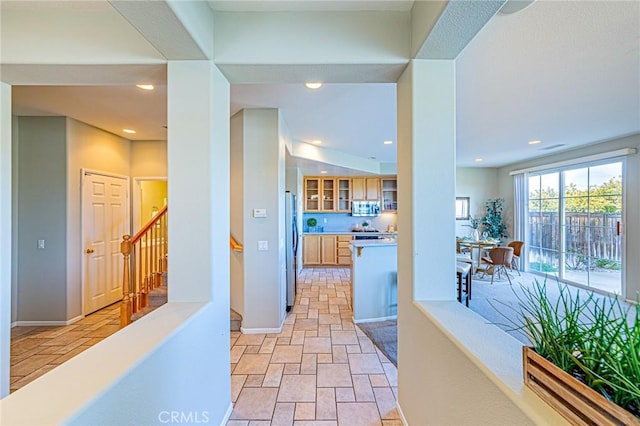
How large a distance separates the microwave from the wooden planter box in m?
7.14

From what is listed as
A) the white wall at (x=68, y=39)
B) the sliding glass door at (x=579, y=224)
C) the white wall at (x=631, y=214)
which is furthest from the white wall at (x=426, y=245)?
the sliding glass door at (x=579, y=224)

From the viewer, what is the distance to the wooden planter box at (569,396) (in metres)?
0.63

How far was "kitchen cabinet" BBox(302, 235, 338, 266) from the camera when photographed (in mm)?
7637

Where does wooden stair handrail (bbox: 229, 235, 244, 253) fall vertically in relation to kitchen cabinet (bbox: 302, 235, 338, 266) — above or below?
above

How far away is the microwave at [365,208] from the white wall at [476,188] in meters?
2.31

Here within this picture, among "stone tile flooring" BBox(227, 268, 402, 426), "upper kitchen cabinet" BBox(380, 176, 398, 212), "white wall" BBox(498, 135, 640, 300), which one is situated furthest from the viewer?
"upper kitchen cabinet" BBox(380, 176, 398, 212)

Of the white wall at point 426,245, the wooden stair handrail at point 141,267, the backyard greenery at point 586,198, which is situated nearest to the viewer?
the white wall at point 426,245

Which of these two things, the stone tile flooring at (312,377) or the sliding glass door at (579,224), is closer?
the stone tile flooring at (312,377)

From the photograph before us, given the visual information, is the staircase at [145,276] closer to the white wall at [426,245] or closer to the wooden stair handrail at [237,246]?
the wooden stair handrail at [237,246]

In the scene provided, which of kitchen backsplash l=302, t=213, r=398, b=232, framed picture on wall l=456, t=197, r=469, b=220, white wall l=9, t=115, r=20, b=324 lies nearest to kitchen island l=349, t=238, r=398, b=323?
kitchen backsplash l=302, t=213, r=398, b=232

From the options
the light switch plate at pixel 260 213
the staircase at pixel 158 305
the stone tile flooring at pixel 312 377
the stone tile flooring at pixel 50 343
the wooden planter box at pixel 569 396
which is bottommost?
the stone tile flooring at pixel 50 343

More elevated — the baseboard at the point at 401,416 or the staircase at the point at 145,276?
the staircase at the point at 145,276

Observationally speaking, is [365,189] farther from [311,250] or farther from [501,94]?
[501,94]

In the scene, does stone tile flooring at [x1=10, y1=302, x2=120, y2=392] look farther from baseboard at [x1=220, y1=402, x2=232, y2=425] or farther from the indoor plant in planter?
the indoor plant in planter
